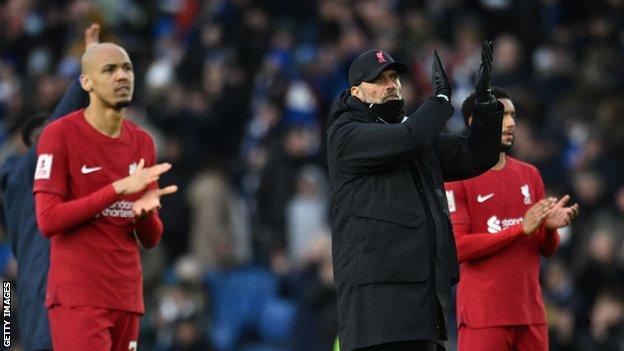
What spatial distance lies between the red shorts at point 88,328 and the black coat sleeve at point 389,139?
5.25 feet

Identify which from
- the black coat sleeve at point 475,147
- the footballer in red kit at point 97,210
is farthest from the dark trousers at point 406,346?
the footballer in red kit at point 97,210

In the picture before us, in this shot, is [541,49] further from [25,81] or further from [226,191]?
[25,81]

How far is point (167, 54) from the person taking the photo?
18.7m

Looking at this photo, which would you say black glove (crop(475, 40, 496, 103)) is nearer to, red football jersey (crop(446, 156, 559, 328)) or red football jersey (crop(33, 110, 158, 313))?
red football jersey (crop(446, 156, 559, 328))

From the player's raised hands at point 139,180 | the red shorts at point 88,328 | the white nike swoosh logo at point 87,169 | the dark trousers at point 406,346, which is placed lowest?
the dark trousers at point 406,346

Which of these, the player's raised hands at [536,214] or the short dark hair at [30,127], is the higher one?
the short dark hair at [30,127]

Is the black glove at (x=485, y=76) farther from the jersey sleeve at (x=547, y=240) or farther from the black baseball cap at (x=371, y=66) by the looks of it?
the jersey sleeve at (x=547, y=240)

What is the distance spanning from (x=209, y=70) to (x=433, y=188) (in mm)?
10069

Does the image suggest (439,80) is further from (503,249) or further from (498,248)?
(503,249)

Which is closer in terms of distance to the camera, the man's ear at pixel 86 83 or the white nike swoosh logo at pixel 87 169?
the white nike swoosh logo at pixel 87 169

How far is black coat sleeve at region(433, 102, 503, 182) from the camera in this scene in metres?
7.68

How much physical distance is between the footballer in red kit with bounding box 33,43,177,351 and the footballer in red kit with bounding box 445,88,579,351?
1.83 m

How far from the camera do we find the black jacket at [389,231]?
7293 millimetres

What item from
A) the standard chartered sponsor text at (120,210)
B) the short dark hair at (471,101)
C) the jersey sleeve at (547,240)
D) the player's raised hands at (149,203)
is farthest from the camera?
the short dark hair at (471,101)
